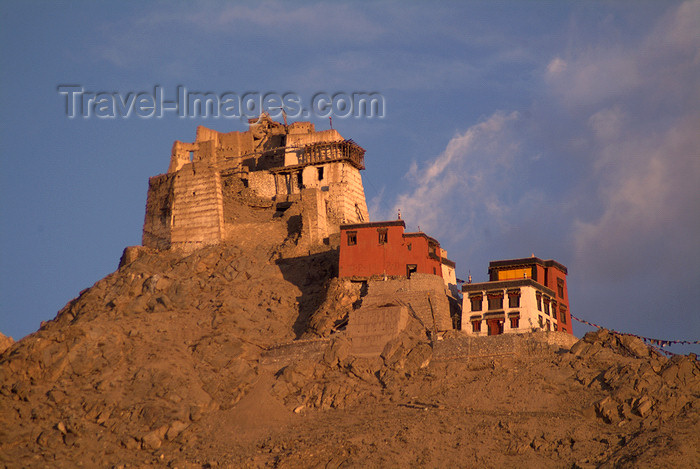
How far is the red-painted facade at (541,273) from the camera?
7375cm

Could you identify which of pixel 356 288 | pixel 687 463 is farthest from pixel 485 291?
pixel 687 463

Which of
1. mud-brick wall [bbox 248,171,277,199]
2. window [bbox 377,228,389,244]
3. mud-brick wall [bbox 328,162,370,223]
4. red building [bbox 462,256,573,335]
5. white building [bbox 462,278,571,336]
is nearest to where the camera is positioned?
white building [bbox 462,278,571,336]

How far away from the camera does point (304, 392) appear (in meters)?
67.2

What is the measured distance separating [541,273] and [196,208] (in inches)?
1217

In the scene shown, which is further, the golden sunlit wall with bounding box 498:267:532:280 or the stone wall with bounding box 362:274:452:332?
the golden sunlit wall with bounding box 498:267:532:280

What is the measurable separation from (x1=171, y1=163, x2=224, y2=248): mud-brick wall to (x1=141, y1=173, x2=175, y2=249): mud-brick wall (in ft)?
2.72

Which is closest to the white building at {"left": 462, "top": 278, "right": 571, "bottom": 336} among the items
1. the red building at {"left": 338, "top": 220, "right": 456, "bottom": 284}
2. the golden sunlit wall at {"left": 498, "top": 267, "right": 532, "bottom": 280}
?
the golden sunlit wall at {"left": 498, "top": 267, "right": 532, "bottom": 280}

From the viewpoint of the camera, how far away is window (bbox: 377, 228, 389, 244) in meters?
76.9

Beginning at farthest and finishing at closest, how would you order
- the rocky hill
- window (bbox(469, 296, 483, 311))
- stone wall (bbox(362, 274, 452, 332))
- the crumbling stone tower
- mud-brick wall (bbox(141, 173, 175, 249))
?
mud-brick wall (bbox(141, 173, 175, 249)), the crumbling stone tower, stone wall (bbox(362, 274, 452, 332)), window (bbox(469, 296, 483, 311)), the rocky hill

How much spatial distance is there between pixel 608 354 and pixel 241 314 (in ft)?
87.5

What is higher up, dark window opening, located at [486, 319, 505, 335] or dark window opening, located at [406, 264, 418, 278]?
dark window opening, located at [406, 264, 418, 278]

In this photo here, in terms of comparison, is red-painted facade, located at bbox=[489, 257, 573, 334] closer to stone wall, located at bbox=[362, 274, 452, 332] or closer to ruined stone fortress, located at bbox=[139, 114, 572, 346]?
ruined stone fortress, located at bbox=[139, 114, 572, 346]

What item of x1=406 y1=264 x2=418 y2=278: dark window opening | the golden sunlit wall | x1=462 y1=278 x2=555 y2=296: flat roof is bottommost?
x1=462 y1=278 x2=555 y2=296: flat roof

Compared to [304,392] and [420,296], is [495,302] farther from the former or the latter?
[304,392]
